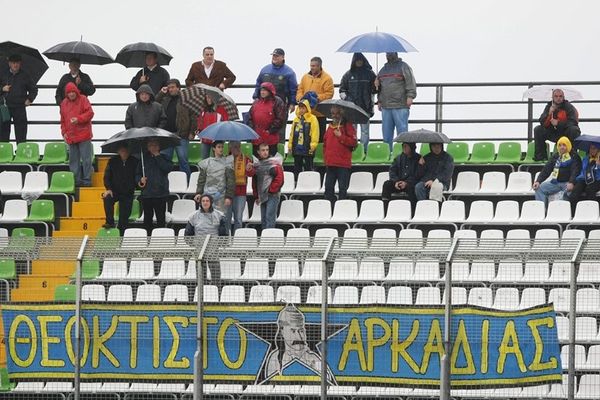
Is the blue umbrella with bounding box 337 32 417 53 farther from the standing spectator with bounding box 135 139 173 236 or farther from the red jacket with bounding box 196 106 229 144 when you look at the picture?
the standing spectator with bounding box 135 139 173 236

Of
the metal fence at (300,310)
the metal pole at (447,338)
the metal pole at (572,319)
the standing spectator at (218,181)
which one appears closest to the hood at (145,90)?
the standing spectator at (218,181)

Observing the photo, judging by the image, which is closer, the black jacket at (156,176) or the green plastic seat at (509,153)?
the black jacket at (156,176)

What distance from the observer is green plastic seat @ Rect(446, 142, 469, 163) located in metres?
26.8

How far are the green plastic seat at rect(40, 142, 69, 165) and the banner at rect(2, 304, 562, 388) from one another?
30.8ft

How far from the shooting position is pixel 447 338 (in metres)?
17.3

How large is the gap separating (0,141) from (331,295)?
1116 cm

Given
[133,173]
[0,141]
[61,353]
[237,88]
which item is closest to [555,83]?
[237,88]

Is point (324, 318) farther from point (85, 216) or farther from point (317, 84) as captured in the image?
point (317, 84)

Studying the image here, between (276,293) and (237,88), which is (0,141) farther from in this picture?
(276,293)

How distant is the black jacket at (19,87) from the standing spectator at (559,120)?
8.64 metres

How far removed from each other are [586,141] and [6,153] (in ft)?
33.1

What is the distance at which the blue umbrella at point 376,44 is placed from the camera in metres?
25.9

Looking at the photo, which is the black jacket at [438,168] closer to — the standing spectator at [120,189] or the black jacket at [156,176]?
the black jacket at [156,176]

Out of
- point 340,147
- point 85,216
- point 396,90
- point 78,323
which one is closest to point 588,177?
point 340,147
